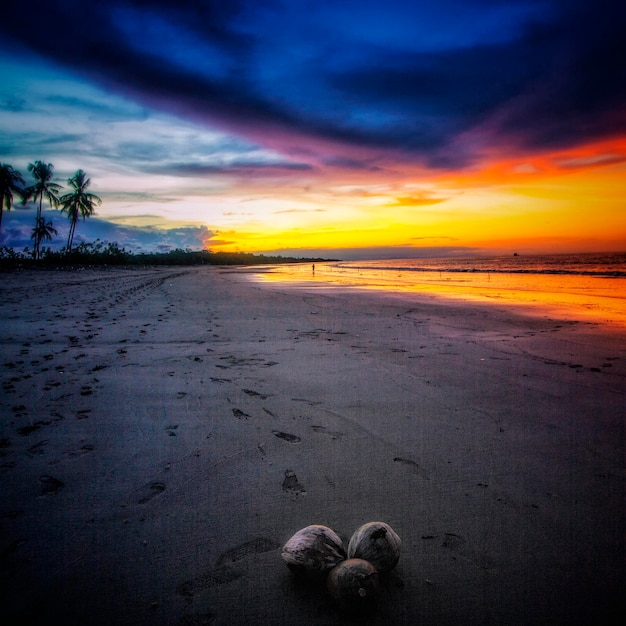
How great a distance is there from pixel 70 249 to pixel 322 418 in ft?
184

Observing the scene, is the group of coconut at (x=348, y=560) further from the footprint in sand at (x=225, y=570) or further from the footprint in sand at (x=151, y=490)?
the footprint in sand at (x=151, y=490)

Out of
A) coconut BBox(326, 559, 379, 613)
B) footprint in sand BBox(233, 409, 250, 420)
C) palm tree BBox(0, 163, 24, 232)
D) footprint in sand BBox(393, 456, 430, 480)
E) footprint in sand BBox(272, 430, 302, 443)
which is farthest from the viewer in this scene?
palm tree BBox(0, 163, 24, 232)

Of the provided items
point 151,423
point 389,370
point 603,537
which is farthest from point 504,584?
point 389,370

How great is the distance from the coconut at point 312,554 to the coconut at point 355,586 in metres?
0.07

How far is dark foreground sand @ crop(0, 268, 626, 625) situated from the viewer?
1.66 meters

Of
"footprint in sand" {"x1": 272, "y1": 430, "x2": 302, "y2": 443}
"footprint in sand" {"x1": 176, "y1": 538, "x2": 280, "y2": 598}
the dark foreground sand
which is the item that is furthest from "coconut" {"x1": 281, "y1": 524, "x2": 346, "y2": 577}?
"footprint in sand" {"x1": 272, "y1": 430, "x2": 302, "y2": 443}

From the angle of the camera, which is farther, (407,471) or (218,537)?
(407,471)

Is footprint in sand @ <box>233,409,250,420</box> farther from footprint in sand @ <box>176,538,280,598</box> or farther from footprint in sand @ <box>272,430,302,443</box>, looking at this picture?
footprint in sand @ <box>176,538,280,598</box>

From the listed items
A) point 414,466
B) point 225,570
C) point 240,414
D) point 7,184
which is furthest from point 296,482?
point 7,184

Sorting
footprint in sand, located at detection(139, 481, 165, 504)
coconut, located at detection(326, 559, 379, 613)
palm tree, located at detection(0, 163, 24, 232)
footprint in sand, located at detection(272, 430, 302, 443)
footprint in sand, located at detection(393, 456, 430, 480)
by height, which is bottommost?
footprint in sand, located at detection(139, 481, 165, 504)

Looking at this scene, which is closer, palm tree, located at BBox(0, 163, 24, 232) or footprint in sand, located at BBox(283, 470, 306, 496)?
footprint in sand, located at BBox(283, 470, 306, 496)

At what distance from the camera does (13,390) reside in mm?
3961

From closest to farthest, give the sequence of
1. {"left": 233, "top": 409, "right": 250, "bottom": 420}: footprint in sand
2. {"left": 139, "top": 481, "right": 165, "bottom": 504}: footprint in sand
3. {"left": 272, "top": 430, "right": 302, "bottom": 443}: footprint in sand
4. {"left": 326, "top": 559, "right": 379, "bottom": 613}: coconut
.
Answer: {"left": 326, "top": 559, "right": 379, "bottom": 613}: coconut
{"left": 139, "top": 481, "right": 165, "bottom": 504}: footprint in sand
{"left": 272, "top": 430, "right": 302, "bottom": 443}: footprint in sand
{"left": 233, "top": 409, "right": 250, "bottom": 420}: footprint in sand

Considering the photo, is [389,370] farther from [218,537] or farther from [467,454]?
[218,537]
